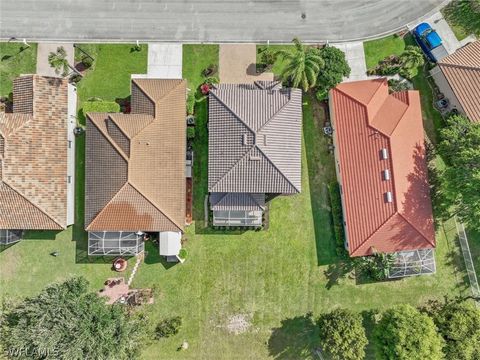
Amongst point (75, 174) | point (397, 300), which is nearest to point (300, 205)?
point (397, 300)

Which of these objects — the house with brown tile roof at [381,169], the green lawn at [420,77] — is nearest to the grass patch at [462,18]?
the green lawn at [420,77]

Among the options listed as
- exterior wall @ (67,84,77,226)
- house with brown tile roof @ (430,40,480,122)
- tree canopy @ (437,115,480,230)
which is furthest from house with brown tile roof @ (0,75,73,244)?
house with brown tile roof @ (430,40,480,122)

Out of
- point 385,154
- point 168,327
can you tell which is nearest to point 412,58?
point 385,154

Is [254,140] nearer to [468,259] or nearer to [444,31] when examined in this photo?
[444,31]

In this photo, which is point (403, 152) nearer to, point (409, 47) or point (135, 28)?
point (409, 47)

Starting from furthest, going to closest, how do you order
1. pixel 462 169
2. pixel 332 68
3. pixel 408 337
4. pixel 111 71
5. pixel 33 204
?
pixel 111 71 < pixel 332 68 < pixel 33 204 < pixel 462 169 < pixel 408 337

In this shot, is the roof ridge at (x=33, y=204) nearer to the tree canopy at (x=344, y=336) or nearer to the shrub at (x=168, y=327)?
the shrub at (x=168, y=327)

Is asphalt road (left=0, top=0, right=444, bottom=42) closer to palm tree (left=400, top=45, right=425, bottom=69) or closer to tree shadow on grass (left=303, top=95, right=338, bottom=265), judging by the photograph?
palm tree (left=400, top=45, right=425, bottom=69)
